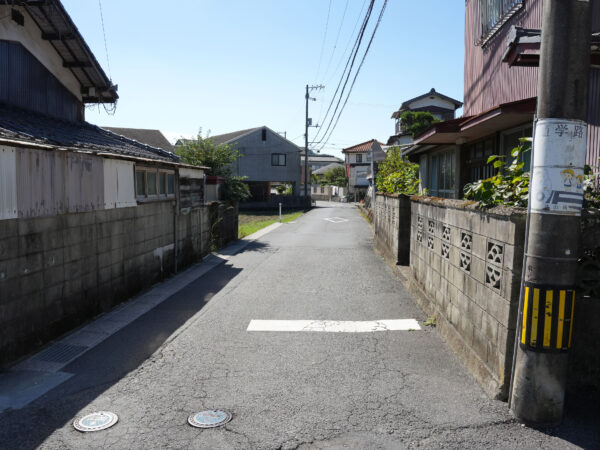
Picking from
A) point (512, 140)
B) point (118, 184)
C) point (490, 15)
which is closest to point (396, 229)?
point (512, 140)

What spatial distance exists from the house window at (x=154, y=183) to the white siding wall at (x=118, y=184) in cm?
36

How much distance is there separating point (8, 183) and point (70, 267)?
179 cm

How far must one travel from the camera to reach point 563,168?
147 inches

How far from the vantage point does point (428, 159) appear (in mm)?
15734

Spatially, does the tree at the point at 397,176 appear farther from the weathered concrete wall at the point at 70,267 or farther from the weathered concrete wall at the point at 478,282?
the weathered concrete wall at the point at 70,267

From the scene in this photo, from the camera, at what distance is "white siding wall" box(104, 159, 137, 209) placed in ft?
25.9

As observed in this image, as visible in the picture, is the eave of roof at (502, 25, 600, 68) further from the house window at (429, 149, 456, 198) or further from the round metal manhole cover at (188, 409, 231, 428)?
the house window at (429, 149, 456, 198)

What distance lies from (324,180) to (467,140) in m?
76.5

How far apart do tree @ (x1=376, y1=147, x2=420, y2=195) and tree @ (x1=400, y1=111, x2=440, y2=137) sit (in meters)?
14.7

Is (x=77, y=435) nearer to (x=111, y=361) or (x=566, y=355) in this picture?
(x=111, y=361)

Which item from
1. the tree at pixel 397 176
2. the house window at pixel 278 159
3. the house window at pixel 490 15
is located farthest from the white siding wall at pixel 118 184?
the house window at pixel 278 159

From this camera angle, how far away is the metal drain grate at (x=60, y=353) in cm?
566

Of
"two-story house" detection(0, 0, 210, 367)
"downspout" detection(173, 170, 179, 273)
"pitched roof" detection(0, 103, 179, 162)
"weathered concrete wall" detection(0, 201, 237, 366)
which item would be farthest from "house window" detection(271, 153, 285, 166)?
"weathered concrete wall" detection(0, 201, 237, 366)

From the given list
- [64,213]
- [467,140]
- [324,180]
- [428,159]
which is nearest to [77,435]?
[64,213]
